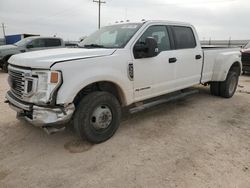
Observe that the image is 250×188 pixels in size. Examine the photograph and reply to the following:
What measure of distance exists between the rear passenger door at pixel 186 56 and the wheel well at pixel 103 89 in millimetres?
1535

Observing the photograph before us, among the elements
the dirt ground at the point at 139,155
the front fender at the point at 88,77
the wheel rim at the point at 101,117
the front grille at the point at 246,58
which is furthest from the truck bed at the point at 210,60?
the front grille at the point at 246,58

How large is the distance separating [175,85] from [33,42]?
9321 millimetres

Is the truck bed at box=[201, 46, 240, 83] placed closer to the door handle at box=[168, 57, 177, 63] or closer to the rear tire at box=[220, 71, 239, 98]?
the rear tire at box=[220, 71, 239, 98]

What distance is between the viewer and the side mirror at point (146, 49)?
3.90 meters

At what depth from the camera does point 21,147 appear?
370 cm

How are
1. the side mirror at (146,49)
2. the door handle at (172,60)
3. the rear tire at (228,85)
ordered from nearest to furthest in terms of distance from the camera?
the side mirror at (146,49) → the door handle at (172,60) → the rear tire at (228,85)

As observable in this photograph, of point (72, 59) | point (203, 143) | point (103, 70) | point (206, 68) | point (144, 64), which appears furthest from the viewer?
point (206, 68)

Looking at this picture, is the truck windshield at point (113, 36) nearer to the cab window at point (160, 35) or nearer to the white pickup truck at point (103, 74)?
the white pickup truck at point (103, 74)

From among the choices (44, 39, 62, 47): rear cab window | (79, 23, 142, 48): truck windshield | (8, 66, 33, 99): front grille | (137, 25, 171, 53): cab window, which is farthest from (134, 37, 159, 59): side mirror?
(44, 39, 62, 47): rear cab window

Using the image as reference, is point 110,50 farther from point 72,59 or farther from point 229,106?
point 229,106

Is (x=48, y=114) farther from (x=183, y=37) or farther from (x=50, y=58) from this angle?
(x=183, y=37)

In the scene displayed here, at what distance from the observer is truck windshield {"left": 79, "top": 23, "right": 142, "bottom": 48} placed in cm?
414

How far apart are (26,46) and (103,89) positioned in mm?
9216

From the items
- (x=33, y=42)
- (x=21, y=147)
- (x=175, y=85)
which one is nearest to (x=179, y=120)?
(x=175, y=85)
